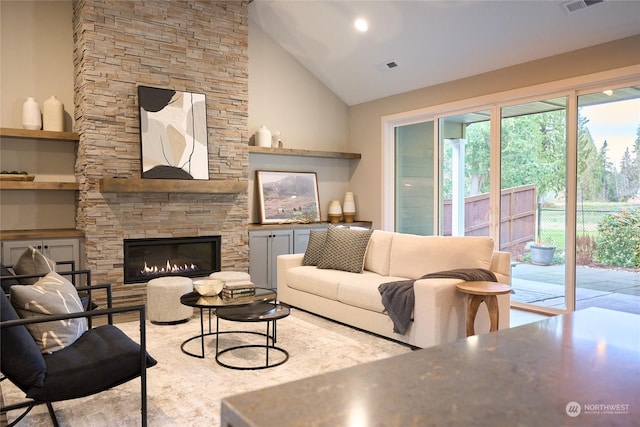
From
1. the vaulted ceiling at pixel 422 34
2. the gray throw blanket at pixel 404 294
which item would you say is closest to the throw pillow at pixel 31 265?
the gray throw blanket at pixel 404 294

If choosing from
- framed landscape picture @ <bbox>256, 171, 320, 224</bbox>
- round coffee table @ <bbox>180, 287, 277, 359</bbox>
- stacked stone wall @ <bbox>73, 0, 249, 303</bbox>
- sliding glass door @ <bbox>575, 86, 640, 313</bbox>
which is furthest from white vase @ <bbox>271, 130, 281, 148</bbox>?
sliding glass door @ <bbox>575, 86, 640, 313</bbox>

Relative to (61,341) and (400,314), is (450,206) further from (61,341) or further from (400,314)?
(61,341)

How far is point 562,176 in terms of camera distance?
488cm

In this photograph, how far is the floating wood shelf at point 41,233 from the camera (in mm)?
4543

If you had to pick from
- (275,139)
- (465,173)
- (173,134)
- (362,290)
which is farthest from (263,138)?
(362,290)

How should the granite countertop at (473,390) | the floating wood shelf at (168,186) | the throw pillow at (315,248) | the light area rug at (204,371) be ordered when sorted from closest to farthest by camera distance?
the granite countertop at (473,390)
the light area rug at (204,371)
the floating wood shelf at (168,186)
the throw pillow at (315,248)

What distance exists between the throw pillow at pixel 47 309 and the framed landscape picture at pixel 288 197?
389 cm

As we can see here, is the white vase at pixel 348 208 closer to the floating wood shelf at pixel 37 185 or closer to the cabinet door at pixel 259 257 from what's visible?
the cabinet door at pixel 259 257

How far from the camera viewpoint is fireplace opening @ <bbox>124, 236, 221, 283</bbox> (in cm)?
521

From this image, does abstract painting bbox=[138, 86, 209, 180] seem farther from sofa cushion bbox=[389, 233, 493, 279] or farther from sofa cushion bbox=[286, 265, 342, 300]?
sofa cushion bbox=[389, 233, 493, 279]

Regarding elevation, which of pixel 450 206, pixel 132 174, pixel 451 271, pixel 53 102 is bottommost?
pixel 451 271

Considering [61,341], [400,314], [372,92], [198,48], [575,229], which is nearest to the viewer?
[61,341]

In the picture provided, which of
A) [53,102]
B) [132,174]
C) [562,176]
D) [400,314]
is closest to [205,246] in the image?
[132,174]

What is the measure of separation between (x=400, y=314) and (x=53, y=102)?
163 inches
